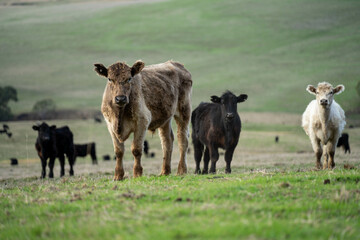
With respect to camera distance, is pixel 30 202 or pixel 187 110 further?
pixel 187 110

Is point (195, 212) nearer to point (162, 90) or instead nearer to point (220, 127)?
point (162, 90)

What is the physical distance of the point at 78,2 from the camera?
639ft

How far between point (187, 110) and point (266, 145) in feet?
101

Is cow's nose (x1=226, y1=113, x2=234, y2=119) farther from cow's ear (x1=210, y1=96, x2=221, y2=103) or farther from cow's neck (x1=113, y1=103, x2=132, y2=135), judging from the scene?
cow's neck (x1=113, y1=103, x2=132, y2=135)

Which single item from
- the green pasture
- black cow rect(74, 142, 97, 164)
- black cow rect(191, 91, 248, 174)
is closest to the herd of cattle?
black cow rect(191, 91, 248, 174)

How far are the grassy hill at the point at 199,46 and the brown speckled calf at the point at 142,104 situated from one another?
61004mm

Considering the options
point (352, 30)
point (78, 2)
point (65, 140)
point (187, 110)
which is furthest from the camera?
point (78, 2)

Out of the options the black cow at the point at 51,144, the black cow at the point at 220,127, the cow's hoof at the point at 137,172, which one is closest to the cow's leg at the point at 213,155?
the black cow at the point at 220,127

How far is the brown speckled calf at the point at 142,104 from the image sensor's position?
11.6m

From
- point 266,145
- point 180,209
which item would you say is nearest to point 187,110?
point 180,209

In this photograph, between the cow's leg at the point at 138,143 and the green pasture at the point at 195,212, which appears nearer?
the green pasture at the point at 195,212

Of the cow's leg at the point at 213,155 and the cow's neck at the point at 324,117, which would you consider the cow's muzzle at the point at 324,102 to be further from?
the cow's leg at the point at 213,155

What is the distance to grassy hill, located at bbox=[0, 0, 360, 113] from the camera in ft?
299

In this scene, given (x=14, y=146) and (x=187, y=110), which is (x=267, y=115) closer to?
(x=14, y=146)
